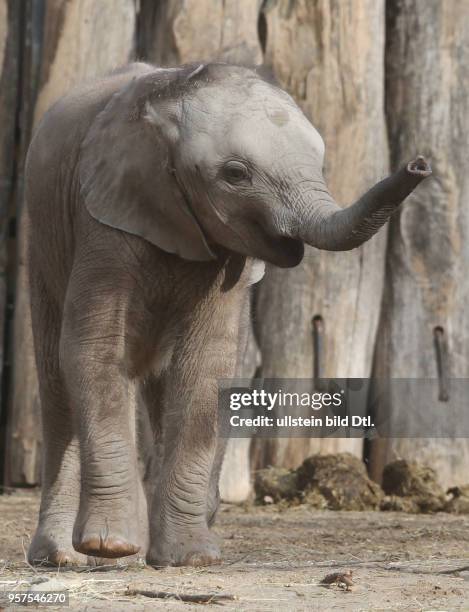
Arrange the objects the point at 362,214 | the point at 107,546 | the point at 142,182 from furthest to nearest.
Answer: the point at 142,182
the point at 107,546
the point at 362,214

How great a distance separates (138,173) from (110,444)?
110 centimetres

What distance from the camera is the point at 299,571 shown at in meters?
5.58

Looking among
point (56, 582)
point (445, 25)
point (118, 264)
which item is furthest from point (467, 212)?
point (56, 582)

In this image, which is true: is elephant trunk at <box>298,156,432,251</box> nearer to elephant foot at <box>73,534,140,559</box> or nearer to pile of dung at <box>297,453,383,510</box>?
elephant foot at <box>73,534,140,559</box>

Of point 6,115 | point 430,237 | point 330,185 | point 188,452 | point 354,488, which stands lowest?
point 188,452

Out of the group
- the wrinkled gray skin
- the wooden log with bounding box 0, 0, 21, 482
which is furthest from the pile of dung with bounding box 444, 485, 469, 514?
the wrinkled gray skin

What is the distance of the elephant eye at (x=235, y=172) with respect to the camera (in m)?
5.51

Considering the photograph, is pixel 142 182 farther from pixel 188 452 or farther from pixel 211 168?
pixel 188 452

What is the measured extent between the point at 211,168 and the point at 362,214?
31.7 inches

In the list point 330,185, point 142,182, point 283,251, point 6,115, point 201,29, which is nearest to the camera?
point 283,251

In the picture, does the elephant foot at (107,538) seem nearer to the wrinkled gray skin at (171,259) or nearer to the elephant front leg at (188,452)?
the wrinkled gray skin at (171,259)

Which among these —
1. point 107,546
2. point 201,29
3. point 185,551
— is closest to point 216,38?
point 201,29
